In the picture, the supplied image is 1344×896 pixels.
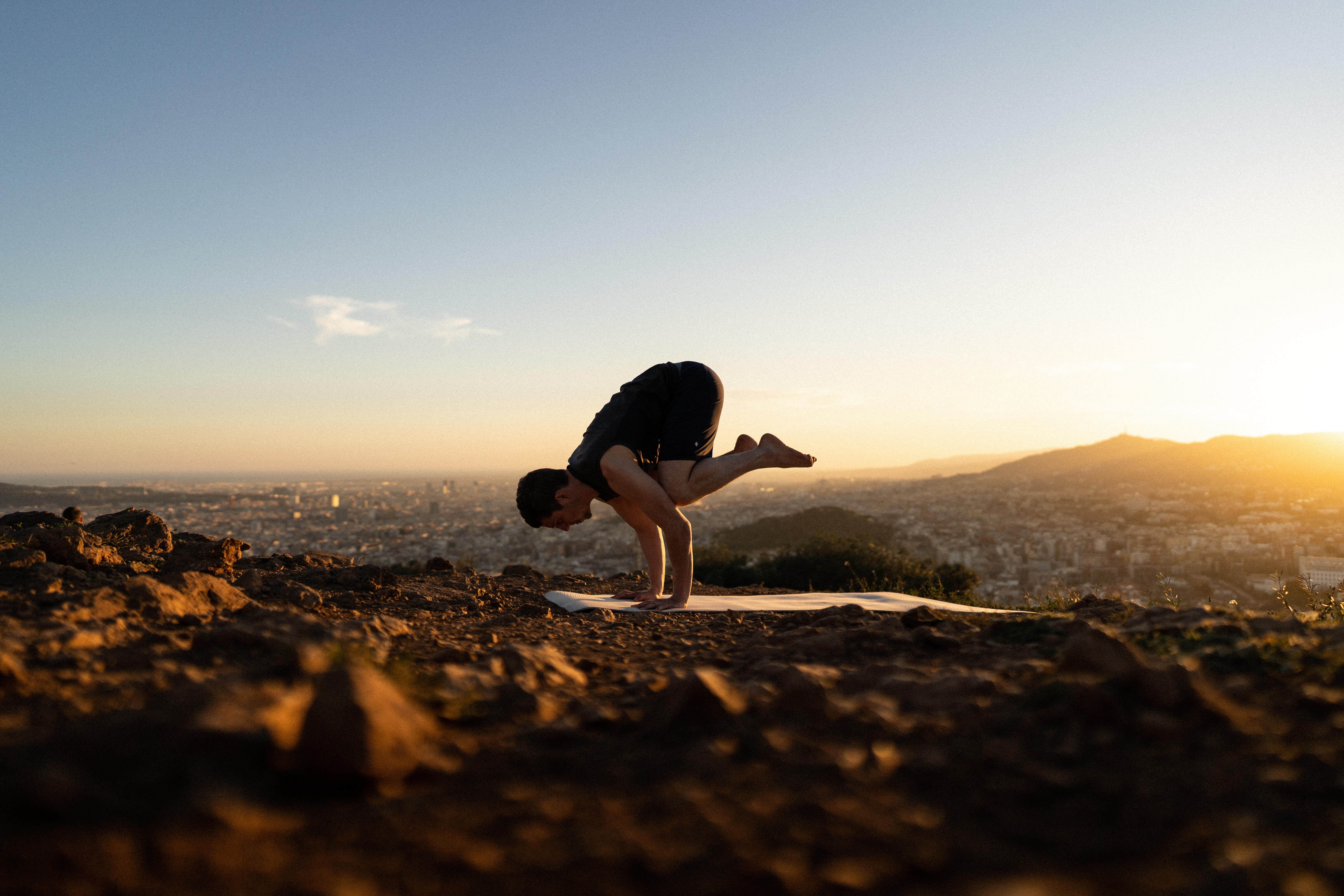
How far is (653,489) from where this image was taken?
421 cm

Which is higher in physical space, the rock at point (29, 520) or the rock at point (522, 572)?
the rock at point (29, 520)

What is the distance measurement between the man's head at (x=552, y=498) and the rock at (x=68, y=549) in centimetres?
252

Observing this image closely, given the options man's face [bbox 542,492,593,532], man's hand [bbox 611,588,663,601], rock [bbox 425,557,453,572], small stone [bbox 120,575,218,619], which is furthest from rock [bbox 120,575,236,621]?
rock [bbox 425,557,453,572]

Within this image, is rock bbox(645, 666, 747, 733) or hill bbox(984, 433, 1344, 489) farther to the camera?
hill bbox(984, 433, 1344, 489)

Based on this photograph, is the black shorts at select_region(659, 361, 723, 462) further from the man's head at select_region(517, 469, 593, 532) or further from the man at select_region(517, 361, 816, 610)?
the man's head at select_region(517, 469, 593, 532)

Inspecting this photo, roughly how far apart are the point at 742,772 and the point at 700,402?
11.1ft

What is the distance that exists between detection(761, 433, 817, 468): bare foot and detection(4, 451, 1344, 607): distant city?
3160 millimetres

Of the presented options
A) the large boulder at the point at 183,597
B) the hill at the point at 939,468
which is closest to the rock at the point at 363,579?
the large boulder at the point at 183,597

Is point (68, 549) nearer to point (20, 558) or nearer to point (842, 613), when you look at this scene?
point (20, 558)

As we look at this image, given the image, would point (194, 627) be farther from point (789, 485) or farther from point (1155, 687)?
point (789, 485)

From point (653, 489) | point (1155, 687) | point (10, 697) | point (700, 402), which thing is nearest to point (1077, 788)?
point (1155, 687)

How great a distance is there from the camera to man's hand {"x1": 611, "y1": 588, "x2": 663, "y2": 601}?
487 centimetres

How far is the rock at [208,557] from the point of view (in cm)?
474

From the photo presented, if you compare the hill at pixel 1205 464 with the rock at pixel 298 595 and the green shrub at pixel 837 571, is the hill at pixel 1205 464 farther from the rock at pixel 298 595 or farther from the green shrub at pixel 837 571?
the rock at pixel 298 595
